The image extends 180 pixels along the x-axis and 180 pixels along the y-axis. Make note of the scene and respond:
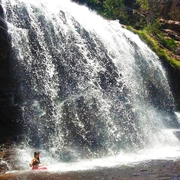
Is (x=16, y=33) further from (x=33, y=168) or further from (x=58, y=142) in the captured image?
(x=33, y=168)

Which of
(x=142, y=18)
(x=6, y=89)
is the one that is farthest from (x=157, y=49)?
(x=6, y=89)

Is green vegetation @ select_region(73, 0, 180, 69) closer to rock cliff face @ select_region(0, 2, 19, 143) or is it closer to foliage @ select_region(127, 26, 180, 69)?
foliage @ select_region(127, 26, 180, 69)

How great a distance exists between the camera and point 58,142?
15.5 metres

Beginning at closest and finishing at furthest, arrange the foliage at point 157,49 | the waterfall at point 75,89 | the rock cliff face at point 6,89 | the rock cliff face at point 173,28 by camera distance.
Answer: the waterfall at point 75,89 < the rock cliff face at point 6,89 < the rock cliff face at point 173,28 < the foliage at point 157,49

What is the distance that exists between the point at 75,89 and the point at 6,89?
3.46m

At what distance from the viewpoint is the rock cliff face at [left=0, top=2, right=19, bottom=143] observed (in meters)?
16.3

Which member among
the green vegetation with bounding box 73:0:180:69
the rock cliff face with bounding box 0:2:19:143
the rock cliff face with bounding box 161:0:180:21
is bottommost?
the rock cliff face with bounding box 0:2:19:143

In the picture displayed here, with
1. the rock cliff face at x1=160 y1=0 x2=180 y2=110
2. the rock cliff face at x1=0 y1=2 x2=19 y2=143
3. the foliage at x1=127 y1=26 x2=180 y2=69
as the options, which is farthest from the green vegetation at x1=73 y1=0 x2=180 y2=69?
the rock cliff face at x1=0 y1=2 x2=19 y2=143

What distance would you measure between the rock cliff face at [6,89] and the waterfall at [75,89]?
12.1 inches

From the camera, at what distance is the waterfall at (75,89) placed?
628 inches

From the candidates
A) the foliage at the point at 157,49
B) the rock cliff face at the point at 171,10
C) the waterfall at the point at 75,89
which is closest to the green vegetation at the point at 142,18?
the foliage at the point at 157,49

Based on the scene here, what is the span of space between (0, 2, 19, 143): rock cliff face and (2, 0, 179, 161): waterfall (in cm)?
31

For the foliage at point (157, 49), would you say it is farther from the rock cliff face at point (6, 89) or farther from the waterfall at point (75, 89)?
the rock cliff face at point (6, 89)

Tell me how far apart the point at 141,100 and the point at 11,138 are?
8.64 m
